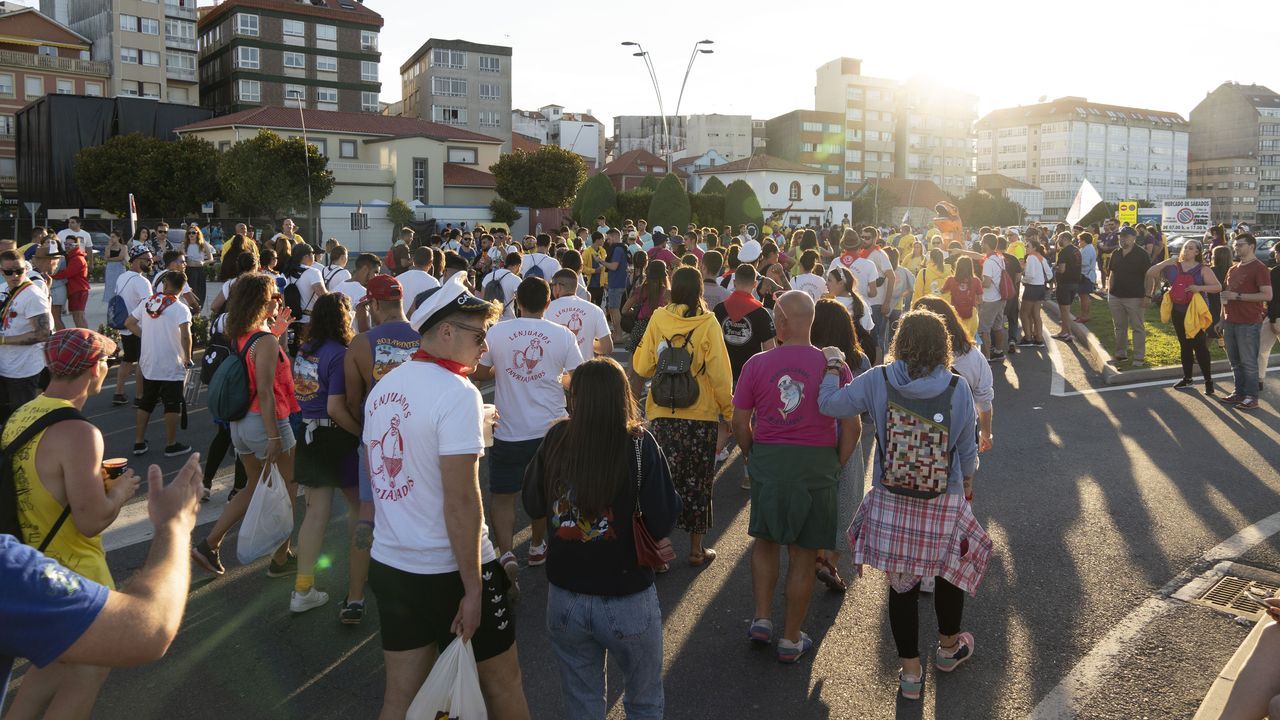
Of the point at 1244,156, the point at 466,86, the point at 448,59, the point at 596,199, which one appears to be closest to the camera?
the point at 596,199

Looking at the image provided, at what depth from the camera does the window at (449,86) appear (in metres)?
82.1

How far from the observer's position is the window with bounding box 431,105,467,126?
82.4 m

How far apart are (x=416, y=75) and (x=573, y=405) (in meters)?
90.6

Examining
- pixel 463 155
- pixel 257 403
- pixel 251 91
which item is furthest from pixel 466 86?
pixel 257 403

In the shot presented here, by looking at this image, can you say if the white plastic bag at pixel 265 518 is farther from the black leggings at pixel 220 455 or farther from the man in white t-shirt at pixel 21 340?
the man in white t-shirt at pixel 21 340

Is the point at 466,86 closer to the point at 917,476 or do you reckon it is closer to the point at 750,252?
the point at 750,252

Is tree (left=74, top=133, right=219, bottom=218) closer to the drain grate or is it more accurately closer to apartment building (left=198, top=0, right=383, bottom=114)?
apartment building (left=198, top=0, right=383, bottom=114)

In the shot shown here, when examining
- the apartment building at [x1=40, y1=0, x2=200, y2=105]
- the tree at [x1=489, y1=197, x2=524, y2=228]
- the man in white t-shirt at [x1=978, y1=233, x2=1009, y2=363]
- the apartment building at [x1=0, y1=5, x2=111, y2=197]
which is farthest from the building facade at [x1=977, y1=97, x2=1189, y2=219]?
the man in white t-shirt at [x1=978, y1=233, x2=1009, y2=363]

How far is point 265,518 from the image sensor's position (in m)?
5.23

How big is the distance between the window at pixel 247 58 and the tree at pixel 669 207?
4097 centimetres

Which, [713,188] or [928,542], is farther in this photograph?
[713,188]

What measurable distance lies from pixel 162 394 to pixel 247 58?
2834 inches

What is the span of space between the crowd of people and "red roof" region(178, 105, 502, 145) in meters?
55.0

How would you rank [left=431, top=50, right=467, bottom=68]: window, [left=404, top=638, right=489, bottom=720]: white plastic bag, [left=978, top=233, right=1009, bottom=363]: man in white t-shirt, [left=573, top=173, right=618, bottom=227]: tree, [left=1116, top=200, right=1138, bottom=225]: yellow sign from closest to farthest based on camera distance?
[left=404, top=638, right=489, bottom=720]: white plastic bag → [left=978, top=233, right=1009, bottom=363]: man in white t-shirt → [left=1116, top=200, right=1138, bottom=225]: yellow sign → [left=573, top=173, right=618, bottom=227]: tree → [left=431, top=50, right=467, bottom=68]: window
